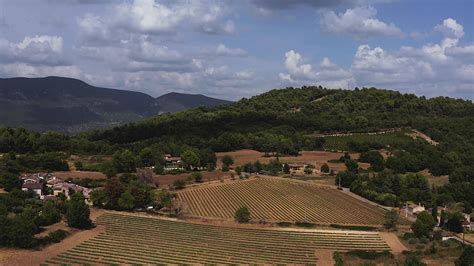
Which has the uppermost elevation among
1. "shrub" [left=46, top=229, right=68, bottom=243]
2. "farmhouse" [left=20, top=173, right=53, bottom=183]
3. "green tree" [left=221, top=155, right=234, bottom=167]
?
"green tree" [left=221, top=155, right=234, bottom=167]

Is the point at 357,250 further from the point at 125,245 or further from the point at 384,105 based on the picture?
the point at 384,105

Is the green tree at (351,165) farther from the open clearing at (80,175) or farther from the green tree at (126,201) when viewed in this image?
the green tree at (126,201)

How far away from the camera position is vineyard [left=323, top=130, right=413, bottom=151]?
132m

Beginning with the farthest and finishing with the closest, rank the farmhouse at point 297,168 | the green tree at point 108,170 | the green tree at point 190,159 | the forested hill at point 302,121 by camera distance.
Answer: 1. the forested hill at point 302,121
2. the farmhouse at point 297,168
3. the green tree at point 190,159
4. the green tree at point 108,170

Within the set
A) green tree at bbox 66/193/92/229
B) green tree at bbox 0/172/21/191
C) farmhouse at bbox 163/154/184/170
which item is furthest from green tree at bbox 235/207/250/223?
farmhouse at bbox 163/154/184/170

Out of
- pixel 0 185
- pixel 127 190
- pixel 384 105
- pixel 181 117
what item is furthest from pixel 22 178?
pixel 384 105

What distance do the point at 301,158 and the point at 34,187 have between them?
6274cm

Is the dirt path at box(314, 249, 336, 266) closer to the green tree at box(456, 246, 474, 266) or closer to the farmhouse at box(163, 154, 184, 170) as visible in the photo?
the green tree at box(456, 246, 474, 266)

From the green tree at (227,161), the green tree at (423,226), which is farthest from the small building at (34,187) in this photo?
the green tree at (423,226)

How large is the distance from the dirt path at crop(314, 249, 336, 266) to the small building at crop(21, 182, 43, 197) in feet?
132

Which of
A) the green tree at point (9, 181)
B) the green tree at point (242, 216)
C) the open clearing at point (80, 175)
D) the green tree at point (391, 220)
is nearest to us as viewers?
the green tree at point (391, 220)

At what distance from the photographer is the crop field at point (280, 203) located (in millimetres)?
71500

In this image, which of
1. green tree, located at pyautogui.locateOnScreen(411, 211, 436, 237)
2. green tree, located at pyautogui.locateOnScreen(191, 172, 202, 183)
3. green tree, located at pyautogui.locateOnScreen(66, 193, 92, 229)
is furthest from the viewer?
green tree, located at pyautogui.locateOnScreen(191, 172, 202, 183)

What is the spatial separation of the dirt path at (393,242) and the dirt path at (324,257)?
23.5 feet
